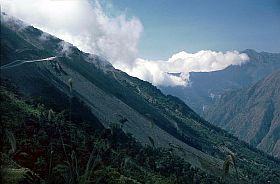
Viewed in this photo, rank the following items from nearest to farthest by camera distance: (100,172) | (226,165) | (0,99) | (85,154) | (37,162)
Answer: (226,165)
(37,162)
(100,172)
(85,154)
(0,99)

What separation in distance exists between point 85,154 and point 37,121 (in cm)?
3149

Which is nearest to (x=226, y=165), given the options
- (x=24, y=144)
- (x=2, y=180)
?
(x=2, y=180)

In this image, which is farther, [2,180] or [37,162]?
[37,162]

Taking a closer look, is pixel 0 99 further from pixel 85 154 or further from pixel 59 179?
pixel 59 179

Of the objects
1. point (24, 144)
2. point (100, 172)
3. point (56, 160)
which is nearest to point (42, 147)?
point (24, 144)

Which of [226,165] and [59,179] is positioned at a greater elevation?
[226,165]

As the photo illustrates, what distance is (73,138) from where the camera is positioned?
638 feet

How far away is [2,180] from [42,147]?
85.7 metres

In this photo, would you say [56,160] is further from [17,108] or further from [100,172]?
[17,108]

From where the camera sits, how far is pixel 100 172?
124 meters

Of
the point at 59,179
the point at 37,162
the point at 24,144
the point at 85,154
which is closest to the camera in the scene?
the point at 59,179

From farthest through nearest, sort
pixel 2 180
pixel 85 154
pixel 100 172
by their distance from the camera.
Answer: pixel 85 154 < pixel 100 172 < pixel 2 180

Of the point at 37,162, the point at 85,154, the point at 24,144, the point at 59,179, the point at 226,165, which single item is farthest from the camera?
the point at 85,154

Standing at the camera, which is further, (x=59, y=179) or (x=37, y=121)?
(x=37, y=121)
